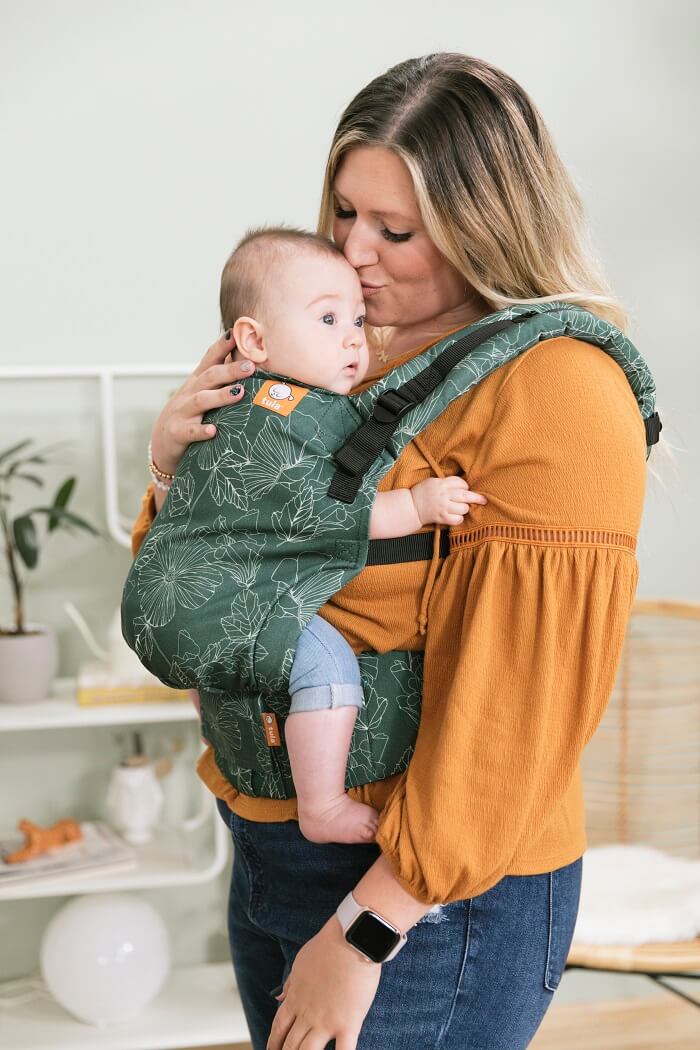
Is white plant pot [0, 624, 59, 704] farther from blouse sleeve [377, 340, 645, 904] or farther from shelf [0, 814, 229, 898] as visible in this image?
blouse sleeve [377, 340, 645, 904]

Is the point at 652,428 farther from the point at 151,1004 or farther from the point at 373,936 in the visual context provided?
the point at 151,1004

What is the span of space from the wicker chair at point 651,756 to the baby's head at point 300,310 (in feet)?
4.18

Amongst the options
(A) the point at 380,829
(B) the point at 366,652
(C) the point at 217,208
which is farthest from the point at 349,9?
(A) the point at 380,829

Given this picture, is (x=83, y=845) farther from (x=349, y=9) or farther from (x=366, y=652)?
(x=349, y=9)

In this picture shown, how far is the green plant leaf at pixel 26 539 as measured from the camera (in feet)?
6.35

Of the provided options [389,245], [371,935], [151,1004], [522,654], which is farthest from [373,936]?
[151,1004]

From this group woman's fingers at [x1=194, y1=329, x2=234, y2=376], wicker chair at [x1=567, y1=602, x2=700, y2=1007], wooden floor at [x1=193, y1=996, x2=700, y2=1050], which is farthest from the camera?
wooden floor at [x1=193, y1=996, x2=700, y2=1050]

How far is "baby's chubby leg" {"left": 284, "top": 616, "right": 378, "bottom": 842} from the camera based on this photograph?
843mm

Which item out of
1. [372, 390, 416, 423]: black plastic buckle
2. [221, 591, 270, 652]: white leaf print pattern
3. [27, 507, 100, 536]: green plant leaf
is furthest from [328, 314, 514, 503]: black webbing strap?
[27, 507, 100, 536]: green plant leaf

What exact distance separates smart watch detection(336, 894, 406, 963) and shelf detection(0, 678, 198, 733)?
1197 millimetres

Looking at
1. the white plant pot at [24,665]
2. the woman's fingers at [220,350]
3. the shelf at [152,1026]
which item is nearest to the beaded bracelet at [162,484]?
the woman's fingers at [220,350]

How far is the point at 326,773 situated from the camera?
2.80 feet

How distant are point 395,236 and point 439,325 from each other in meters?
0.11

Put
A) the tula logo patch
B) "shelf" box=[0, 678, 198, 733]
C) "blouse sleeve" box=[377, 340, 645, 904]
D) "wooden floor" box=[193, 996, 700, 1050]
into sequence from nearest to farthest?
"blouse sleeve" box=[377, 340, 645, 904]
the tula logo patch
"shelf" box=[0, 678, 198, 733]
"wooden floor" box=[193, 996, 700, 1050]
